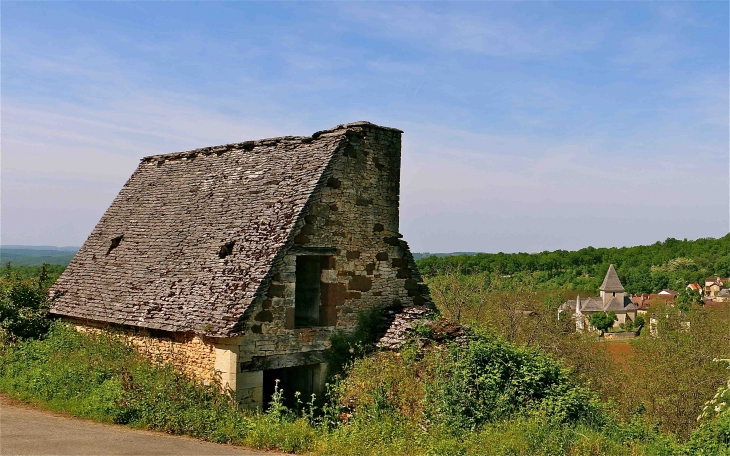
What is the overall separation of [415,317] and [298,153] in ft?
16.0

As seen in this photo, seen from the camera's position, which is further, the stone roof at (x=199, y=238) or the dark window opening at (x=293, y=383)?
the dark window opening at (x=293, y=383)

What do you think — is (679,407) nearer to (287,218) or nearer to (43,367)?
(287,218)

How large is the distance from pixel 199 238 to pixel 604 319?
8384 cm

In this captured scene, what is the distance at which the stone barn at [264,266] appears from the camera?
12258mm

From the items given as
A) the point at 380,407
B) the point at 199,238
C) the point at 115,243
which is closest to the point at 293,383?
the point at 380,407

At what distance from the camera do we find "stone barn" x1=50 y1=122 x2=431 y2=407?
40.2ft

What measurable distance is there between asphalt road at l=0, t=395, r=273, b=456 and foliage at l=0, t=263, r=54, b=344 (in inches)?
196

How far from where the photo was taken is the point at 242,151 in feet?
54.1

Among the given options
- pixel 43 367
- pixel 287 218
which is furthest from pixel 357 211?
pixel 43 367

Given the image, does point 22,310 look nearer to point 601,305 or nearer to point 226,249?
point 226,249

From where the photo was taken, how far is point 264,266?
40.9ft

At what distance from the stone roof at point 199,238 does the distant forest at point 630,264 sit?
43742 mm

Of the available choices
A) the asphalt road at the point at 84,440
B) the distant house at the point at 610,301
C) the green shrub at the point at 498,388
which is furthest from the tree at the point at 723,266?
the asphalt road at the point at 84,440

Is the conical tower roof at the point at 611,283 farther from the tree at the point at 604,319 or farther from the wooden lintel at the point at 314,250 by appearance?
the wooden lintel at the point at 314,250
